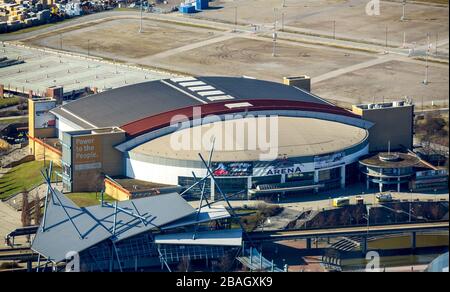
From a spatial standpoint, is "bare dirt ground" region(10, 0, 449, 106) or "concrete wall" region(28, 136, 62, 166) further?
"bare dirt ground" region(10, 0, 449, 106)

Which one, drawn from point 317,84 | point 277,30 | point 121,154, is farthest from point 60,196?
point 277,30

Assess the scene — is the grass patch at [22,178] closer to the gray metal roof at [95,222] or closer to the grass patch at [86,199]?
the grass patch at [86,199]

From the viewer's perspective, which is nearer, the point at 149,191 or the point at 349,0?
the point at 149,191

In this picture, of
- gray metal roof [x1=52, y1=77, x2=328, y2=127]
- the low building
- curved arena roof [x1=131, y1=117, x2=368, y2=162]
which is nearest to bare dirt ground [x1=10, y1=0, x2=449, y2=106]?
gray metal roof [x1=52, y1=77, x2=328, y2=127]

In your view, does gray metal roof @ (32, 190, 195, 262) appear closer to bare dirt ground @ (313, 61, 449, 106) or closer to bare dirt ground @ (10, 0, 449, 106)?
bare dirt ground @ (10, 0, 449, 106)

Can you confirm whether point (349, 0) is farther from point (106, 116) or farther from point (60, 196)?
point (60, 196)

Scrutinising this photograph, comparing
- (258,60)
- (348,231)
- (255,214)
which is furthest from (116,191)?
(258,60)
